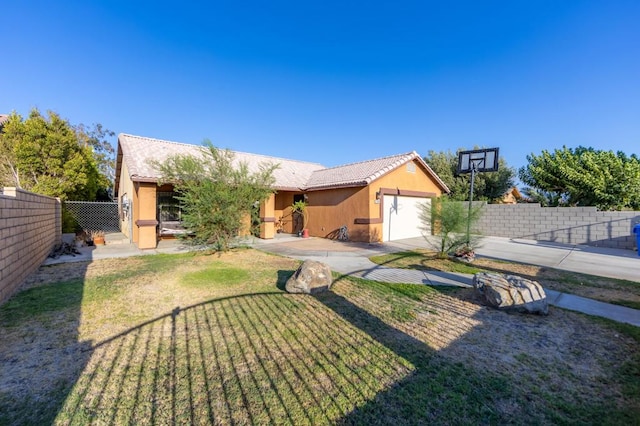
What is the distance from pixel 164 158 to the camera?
12.8 metres

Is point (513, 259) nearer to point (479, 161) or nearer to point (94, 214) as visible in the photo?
point (479, 161)

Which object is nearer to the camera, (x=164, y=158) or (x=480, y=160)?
(x=480, y=160)

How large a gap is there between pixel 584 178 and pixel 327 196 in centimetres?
1372

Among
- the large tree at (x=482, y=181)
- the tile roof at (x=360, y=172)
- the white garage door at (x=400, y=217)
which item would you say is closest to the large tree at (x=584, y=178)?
the large tree at (x=482, y=181)

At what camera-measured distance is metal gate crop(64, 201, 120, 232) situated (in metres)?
13.8

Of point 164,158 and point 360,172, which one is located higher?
point 164,158

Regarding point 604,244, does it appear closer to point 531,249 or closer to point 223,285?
point 531,249

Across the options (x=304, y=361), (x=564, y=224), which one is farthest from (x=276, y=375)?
(x=564, y=224)

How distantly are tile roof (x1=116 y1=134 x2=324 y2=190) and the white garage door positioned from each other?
500 centimetres

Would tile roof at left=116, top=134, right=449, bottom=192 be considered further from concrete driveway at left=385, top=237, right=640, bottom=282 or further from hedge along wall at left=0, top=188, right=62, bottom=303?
concrete driveway at left=385, top=237, right=640, bottom=282

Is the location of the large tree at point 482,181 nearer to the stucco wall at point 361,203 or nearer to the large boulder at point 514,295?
the stucco wall at point 361,203

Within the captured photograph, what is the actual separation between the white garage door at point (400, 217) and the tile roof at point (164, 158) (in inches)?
197

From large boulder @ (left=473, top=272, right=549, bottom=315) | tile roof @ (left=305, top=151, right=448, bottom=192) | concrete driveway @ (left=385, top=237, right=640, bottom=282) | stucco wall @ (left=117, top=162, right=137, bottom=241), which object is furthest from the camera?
tile roof @ (left=305, top=151, right=448, bottom=192)

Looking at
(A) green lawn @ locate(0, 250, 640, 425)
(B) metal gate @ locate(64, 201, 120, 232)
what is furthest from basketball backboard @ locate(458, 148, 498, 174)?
(B) metal gate @ locate(64, 201, 120, 232)
